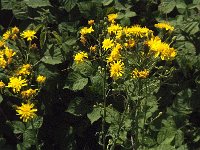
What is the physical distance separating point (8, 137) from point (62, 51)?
0.87 meters

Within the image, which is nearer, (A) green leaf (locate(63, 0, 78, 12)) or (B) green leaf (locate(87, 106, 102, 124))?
(B) green leaf (locate(87, 106, 102, 124))

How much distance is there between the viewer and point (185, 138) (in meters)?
3.64

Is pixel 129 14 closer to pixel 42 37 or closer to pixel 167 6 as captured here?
pixel 167 6

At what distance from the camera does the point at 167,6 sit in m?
3.70

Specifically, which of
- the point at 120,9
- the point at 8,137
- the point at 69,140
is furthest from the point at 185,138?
the point at 8,137

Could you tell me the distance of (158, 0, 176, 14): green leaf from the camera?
3.68 metres

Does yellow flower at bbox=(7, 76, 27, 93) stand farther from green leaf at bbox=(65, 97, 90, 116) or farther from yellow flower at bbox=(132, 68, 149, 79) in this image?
green leaf at bbox=(65, 97, 90, 116)

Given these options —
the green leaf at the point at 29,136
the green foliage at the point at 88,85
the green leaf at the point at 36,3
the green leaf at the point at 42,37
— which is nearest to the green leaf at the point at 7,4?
the green foliage at the point at 88,85

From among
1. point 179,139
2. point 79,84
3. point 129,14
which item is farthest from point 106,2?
point 179,139

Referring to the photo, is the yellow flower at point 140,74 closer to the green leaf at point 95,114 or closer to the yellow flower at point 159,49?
the yellow flower at point 159,49

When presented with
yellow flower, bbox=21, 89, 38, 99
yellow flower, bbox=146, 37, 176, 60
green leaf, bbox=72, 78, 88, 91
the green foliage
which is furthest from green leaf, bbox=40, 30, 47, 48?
yellow flower, bbox=146, 37, 176, 60

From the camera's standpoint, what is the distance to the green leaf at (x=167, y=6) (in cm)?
368

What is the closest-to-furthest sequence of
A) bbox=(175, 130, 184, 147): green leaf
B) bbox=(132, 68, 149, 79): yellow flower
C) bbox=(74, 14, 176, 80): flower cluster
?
1. bbox=(132, 68, 149, 79): yellow flower
2. bbox=(74, 14, 176, 80): flower cluster
3. bbox=(175, 130, 184, 147): green leaf

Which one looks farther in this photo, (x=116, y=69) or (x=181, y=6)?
(x=181, y=6)
